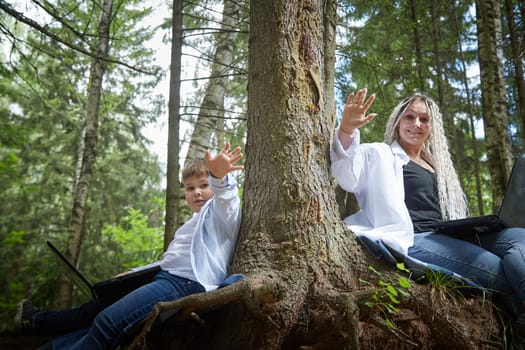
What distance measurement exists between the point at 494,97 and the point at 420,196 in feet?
10.8

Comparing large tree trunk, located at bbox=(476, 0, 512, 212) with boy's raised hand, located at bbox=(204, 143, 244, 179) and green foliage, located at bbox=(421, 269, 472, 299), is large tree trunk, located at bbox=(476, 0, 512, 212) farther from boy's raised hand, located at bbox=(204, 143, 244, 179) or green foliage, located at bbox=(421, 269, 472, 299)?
boy's raised hand, located at bbox=(204, 143, 244, 179)

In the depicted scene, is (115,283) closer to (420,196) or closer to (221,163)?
(221,163)

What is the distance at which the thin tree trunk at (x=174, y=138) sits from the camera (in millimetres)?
4945

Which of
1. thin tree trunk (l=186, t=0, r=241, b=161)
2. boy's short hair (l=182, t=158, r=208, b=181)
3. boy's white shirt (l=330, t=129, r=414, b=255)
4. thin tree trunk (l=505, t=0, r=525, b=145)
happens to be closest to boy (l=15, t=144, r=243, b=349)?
boy's short hair (l=182, t=158, r=208, b=181)

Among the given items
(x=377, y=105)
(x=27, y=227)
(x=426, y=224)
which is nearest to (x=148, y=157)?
(x=27, y=227)

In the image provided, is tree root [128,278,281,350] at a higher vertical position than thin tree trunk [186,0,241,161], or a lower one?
lower

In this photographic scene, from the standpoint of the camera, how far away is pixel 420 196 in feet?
11.4

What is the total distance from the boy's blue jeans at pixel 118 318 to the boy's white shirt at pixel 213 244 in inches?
3.7

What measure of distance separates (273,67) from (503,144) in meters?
4.06

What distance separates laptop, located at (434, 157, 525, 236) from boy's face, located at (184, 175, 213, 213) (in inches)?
78.0

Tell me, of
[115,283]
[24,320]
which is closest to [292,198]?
[115,283]

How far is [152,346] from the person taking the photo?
109 inches

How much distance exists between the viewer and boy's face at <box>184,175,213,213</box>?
3.74 meters

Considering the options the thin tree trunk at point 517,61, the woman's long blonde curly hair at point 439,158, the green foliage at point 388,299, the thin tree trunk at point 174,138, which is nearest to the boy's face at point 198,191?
the thin tree trunk at point 174,138
